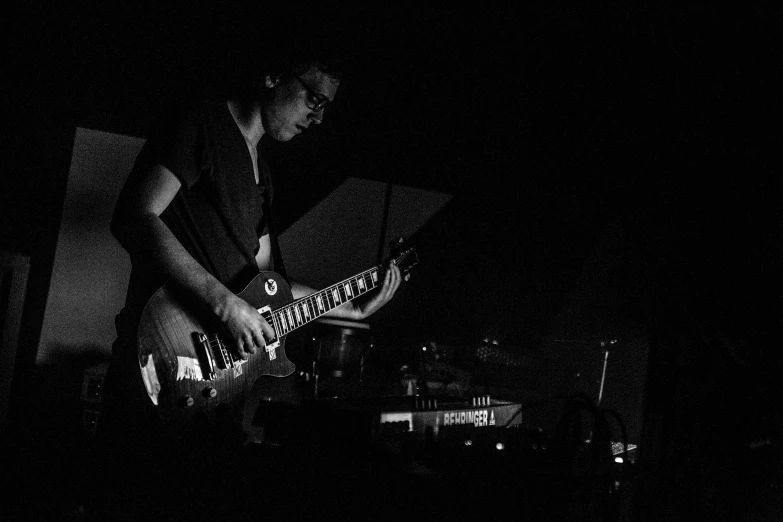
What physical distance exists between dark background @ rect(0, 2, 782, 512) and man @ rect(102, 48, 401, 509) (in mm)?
266

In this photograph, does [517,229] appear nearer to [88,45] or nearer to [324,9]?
[324,9]

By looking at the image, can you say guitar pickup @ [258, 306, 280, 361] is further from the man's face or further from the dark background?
the dark background

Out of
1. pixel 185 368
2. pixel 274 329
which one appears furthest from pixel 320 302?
pixel 185 368

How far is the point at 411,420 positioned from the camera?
2145 millimetres

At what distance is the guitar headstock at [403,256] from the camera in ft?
11.0

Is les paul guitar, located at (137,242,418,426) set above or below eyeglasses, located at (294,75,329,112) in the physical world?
below

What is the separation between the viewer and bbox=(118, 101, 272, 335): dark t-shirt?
2289 millimetres

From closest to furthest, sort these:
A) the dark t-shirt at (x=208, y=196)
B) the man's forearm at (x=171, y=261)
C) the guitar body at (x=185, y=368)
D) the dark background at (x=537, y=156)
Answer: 1. the dark background at (x=537, y=156)
2. the guitar body at (x=185, y=368)
3. the man's forearm at (x=171, y=261)
4. the dark t-shirt at (x=208, y=196)

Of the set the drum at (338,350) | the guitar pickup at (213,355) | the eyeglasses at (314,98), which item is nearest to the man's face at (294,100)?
the eyeglasses at (314,98)

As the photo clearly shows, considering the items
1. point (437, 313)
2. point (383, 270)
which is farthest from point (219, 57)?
point (437, 313)

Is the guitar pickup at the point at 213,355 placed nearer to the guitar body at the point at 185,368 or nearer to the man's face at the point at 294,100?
the guitar body at the point at 185,368

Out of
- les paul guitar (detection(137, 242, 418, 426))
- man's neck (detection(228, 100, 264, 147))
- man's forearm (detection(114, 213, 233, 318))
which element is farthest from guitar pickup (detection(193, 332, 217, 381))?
man's neck (detection(228, 100, 264, 147))

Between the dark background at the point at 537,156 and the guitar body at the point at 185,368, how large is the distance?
0.87 metres

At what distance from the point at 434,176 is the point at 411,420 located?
278 cm
